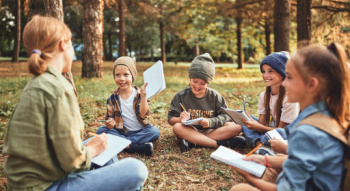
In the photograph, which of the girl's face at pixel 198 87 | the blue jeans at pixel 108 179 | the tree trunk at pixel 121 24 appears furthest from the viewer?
the tree trunk at pixel 121 24

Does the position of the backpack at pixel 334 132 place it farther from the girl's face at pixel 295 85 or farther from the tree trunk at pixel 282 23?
the tree trunk at pixel 282 23

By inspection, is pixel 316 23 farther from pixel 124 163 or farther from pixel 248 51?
pixel 248 51

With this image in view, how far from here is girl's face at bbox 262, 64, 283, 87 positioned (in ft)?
→ 10.2

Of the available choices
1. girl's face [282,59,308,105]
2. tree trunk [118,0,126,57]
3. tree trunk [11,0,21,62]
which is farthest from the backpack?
tree trunk [11,0,21,62]

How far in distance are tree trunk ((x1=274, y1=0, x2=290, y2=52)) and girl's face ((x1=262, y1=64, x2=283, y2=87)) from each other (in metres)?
6.18

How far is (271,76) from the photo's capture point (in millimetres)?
3111

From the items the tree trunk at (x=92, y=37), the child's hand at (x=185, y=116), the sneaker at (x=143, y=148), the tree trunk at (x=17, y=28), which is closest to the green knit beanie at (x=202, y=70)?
the child's hand at (x=185, y=116)

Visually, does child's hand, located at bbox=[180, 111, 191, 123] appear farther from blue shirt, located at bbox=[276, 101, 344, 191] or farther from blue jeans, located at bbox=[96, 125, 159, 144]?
blue shirt, located at bbox=[276, 101, 344, 191]

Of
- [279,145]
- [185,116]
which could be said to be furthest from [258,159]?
[185,116]

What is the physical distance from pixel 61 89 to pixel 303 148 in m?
1.35

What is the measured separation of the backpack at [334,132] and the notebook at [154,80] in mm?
1687

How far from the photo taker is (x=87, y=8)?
8.59m

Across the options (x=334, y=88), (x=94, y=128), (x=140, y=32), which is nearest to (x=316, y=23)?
(x=94, y=128)

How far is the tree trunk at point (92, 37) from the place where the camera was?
338 inches
